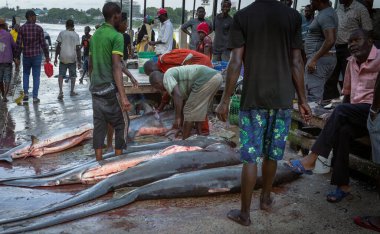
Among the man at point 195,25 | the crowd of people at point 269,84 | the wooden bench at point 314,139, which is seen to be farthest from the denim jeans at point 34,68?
the wooden bench at point 314,139

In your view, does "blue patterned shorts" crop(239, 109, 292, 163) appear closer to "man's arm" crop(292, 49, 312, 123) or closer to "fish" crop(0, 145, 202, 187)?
"man's arm" crop(292, 49, 312, 123)

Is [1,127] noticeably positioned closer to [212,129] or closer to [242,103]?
[212,129]

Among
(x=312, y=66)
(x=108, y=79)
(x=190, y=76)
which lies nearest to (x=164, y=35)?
(x=190, y=76)

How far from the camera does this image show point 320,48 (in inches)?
225

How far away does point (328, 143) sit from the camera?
411 cm

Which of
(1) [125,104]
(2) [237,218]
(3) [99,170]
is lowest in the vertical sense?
(3) [99,170]

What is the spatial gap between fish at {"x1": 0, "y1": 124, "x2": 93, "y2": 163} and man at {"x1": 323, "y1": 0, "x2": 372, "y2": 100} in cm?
414

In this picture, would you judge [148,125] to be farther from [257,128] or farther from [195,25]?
[195,25]

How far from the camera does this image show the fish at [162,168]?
4.28m

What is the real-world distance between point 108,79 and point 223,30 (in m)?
5.44

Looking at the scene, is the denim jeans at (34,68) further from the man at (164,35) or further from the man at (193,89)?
the man at (193,89)

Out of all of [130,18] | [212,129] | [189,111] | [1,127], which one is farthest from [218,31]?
[130,18]

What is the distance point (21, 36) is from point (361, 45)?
8541 millimetres

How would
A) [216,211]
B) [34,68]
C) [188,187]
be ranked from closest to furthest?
[216,211] → [188,187] → [34,68]
